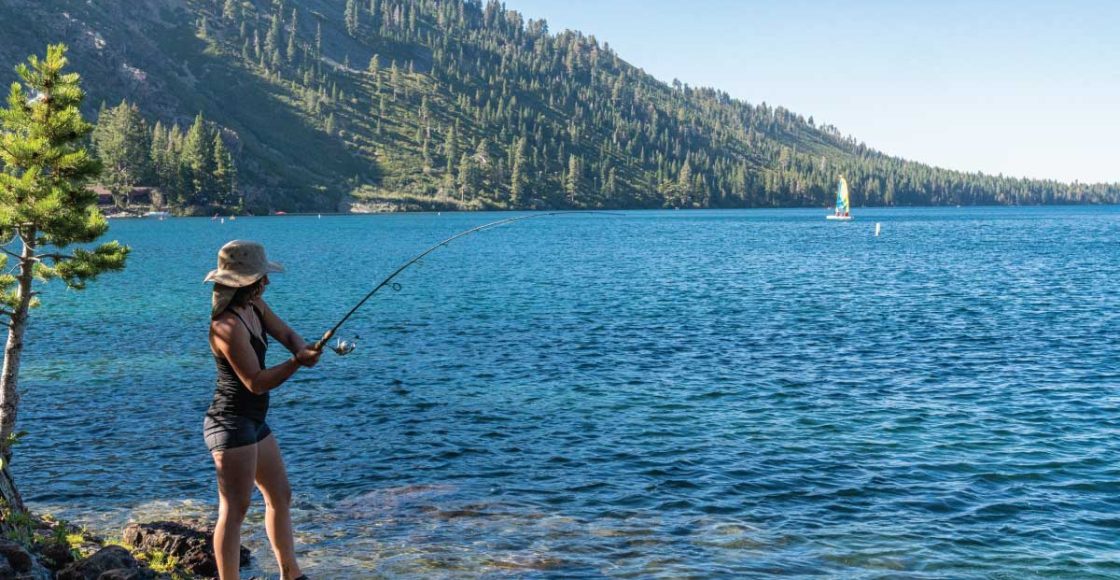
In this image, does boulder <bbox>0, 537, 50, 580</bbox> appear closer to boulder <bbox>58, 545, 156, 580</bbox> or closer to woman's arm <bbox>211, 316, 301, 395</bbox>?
boulder <bbox>58, 545, 156, 580</bbox>

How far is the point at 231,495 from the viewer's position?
777cm

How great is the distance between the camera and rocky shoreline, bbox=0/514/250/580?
8.54m

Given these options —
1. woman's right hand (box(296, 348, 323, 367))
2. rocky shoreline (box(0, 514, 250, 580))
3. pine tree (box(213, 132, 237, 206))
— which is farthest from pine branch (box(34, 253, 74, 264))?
pine tree (box(213, 132, 237, 206))

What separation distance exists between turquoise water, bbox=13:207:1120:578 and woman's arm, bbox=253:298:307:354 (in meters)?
5.33

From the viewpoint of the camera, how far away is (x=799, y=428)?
19938 millimetres

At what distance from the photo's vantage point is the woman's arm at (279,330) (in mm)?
7680

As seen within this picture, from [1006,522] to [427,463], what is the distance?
1076cm

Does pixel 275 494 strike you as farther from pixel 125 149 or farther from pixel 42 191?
pixel 125 149

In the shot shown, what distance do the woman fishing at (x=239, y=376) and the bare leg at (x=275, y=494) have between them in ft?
0.05

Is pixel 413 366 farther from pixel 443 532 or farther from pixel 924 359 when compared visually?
pixel 924 359

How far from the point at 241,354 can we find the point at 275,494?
1606 millimetres

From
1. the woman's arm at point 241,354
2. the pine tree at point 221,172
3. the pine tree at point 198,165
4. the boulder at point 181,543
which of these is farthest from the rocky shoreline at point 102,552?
the pine tree at point 221,172

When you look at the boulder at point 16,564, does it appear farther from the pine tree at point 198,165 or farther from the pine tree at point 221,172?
the pine tree at point 221,172

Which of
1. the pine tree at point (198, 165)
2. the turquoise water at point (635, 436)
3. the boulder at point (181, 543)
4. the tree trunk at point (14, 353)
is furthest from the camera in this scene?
the pine tree at point (198, 165)
